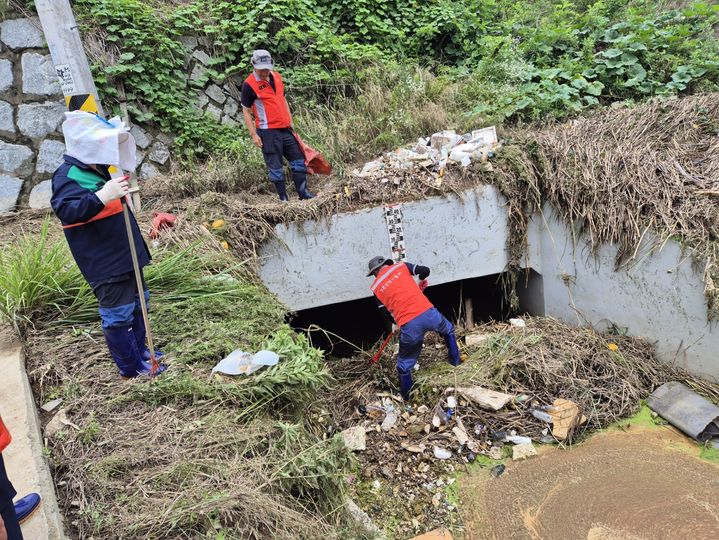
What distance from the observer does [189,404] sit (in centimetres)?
251

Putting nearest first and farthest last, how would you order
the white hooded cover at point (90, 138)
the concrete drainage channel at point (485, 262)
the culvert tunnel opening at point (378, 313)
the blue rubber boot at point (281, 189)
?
1. the white hooded cover at point (90, 138)
2. the concrete drainage channel at point (485, 262)
3. the blue rubber boot at point (281, 189)
4. the culvert tunnel opening at point (378, 313)

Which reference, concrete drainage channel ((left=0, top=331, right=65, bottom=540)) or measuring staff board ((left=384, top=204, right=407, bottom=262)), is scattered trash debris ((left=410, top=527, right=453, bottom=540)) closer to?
concrete drainage channel ((left=0, top=331, right=65, bottom=540))

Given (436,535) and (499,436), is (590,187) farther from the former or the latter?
(436,535)

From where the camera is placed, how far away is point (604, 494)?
3.39 metres

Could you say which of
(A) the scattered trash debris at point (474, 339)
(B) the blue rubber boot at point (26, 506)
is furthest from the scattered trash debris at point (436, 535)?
(A) the scattered trash debris at point (474, 339)

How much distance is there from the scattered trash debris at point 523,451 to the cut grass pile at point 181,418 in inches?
75.2

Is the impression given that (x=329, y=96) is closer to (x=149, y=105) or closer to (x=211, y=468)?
(x=149, y=105)

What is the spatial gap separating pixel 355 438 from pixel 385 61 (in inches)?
219

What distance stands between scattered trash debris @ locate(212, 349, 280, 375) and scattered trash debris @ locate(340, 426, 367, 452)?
1619 millimetres

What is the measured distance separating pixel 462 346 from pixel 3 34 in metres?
6.63

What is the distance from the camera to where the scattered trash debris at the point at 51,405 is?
247 centimetres

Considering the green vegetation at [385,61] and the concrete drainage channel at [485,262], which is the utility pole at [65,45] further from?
the green vegetation at [385,61]

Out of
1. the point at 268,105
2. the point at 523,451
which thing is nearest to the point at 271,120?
the point at 268,105

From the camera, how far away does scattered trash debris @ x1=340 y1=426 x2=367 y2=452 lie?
396cm
